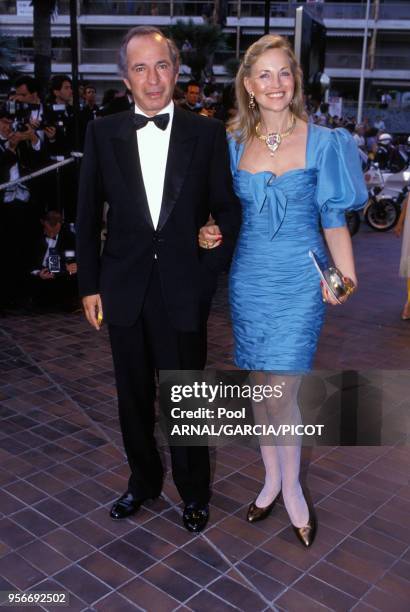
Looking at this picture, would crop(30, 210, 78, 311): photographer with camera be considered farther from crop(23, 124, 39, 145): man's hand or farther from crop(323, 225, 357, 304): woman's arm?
crop(323, 225, 357, 304): woman's arm

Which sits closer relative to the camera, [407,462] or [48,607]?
[48,607]

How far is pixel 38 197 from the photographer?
689 centimetres

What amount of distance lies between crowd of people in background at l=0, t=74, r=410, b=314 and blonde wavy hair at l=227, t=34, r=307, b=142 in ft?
11.5

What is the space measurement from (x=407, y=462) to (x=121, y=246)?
6.63 ft

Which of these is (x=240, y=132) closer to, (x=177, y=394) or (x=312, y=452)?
(x=177, y=394)

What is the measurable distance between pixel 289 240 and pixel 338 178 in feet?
1.05

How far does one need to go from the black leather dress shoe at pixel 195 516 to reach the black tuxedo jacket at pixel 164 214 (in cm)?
86

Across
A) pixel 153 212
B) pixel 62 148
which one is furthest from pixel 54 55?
pixel 153 212

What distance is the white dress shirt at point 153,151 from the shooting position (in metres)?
2.66

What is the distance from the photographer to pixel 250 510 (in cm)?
306

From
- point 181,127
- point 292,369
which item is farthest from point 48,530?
point 181,127

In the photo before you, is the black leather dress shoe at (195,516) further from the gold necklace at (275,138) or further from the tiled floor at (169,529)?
the gold necklace at (275,138)

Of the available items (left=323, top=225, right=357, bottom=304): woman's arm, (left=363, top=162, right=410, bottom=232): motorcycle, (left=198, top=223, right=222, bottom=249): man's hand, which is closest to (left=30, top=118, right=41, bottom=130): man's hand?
(left=198, top=223, right=222, bottom=249): man's hand

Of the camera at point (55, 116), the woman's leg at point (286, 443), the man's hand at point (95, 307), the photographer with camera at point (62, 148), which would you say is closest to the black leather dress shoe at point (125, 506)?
the woman's leg at point (286, 443)
